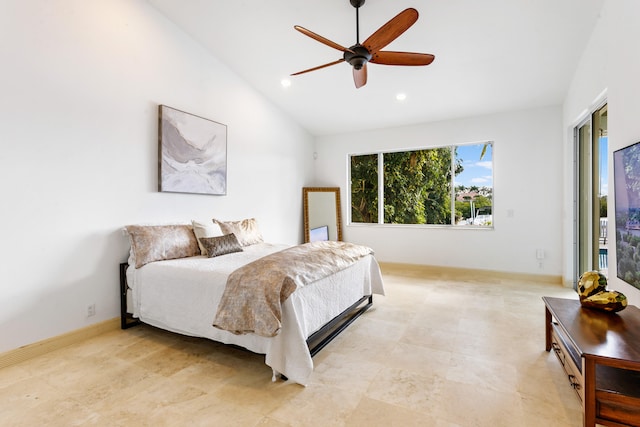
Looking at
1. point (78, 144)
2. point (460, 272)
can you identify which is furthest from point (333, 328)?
point (460, 272)

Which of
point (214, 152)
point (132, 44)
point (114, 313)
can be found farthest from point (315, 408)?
point (132, 44)

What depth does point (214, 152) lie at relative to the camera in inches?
160

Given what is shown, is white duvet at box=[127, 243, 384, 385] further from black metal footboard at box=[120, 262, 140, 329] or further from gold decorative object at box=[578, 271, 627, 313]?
gold decorative object at box=[578, 271, 627, 313]

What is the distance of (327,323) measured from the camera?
8.52ft

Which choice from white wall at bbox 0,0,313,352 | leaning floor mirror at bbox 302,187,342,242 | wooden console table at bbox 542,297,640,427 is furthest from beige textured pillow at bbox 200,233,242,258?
wooden console table at bbox 542,297,640,427

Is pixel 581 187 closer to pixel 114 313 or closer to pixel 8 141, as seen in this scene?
pixel 114 313

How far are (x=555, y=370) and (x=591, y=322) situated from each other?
58 cm

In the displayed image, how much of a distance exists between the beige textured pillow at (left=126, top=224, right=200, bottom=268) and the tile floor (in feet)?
2.44

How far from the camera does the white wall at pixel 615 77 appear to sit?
213 cm

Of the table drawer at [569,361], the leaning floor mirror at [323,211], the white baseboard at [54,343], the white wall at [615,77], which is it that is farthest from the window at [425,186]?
the white baseboard at [54,343]

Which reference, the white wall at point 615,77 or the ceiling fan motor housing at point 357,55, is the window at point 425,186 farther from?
the ceiling fan motor housing at point 357,55

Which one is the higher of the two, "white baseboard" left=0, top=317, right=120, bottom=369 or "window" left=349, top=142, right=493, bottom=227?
"window" left=349, top=142, right=493, bottom=227

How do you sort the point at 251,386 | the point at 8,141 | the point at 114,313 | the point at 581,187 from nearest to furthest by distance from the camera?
the point at 251,386, the point at 8,141, the point at 114,313, the point at 581,187

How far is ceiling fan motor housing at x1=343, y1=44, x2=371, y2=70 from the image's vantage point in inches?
98.2
